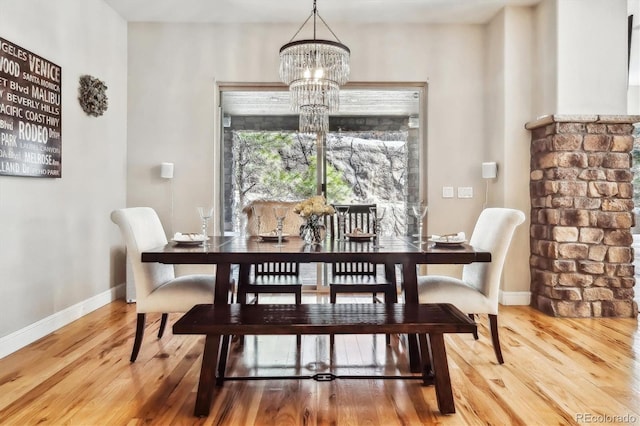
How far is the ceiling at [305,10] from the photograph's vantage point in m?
4.00

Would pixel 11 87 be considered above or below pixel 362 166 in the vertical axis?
above

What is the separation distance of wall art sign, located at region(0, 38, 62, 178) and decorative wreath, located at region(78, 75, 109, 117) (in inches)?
13.2

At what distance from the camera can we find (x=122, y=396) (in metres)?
2.12

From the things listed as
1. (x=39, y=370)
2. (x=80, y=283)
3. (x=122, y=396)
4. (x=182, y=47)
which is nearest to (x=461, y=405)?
(x=122, y=396)

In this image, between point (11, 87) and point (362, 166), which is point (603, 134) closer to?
point (362, 166)

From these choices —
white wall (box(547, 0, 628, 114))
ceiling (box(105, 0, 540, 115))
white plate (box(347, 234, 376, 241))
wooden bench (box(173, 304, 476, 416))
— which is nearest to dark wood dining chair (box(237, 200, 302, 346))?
white plate (box(347, 234, 376, 241))

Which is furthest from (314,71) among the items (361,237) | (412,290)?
(412,290)

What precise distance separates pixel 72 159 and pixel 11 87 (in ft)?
2.74

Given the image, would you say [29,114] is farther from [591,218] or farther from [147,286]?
[591,218]

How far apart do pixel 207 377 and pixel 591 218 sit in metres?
3.35

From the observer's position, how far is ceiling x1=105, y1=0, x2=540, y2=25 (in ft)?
13.1

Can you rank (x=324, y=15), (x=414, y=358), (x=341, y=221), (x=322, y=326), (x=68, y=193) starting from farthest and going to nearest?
(x=324, y=15) < (x=68, y=193) < (x=341, y=221) < (x=414, y=358) < (x=322, y=326)

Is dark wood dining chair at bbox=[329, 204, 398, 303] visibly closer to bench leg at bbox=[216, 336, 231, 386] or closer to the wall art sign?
bench leg at bbox=[216, 336, 231, 386]

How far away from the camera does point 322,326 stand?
6.24 ft
